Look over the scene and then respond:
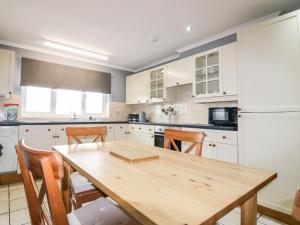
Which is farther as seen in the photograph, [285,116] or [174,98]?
[174,98]

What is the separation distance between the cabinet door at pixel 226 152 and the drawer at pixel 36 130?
105 inches

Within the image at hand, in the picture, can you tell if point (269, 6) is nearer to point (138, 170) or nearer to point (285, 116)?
point (285, 116)

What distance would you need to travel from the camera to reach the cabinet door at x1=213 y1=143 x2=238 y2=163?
2172 mm

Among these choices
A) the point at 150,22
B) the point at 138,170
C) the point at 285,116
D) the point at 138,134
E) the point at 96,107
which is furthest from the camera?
the point at 96,107

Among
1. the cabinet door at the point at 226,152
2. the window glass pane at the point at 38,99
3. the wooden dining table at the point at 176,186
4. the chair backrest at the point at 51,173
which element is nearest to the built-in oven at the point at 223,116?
the cabinet door at the point at 226,152

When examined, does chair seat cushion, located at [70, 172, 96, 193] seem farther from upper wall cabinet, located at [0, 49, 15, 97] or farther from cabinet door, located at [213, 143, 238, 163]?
upper wall cabinet, located at [0, 49, 15, 97]

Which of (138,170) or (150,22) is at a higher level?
(150,22)

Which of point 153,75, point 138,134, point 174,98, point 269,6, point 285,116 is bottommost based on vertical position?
point 138,134

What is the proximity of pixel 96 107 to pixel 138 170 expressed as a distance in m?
3.78

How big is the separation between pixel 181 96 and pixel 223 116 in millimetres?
1218

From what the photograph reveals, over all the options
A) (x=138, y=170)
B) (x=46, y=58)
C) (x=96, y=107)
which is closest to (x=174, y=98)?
(x=96, y=107)

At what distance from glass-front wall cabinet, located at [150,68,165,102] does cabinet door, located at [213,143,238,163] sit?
166 centimetres

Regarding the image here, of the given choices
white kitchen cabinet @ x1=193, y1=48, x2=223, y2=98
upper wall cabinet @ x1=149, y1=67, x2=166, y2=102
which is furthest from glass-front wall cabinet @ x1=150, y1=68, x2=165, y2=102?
white kitchen cabinet @ x1=193, y1=48, x2=223, y2=98

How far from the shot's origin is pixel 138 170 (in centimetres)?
88
